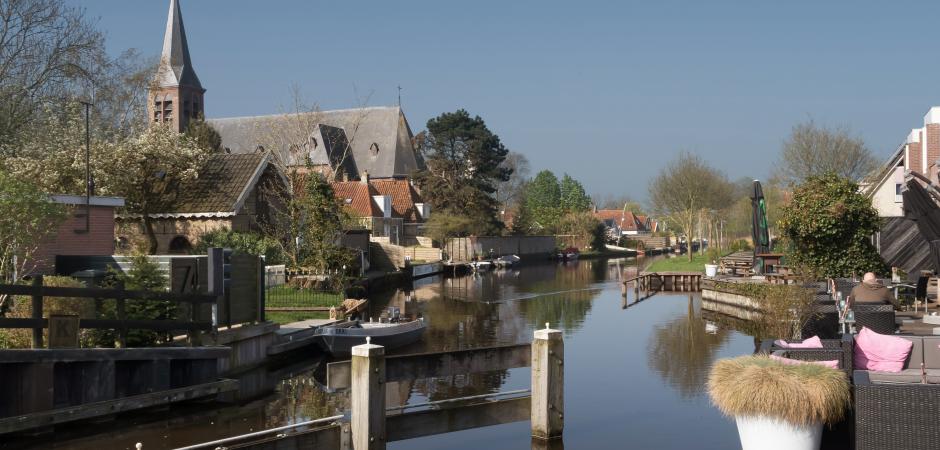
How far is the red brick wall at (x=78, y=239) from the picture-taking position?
69.4ft

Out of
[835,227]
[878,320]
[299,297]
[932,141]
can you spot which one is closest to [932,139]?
[932,141]

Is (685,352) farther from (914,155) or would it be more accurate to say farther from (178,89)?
(178,89)

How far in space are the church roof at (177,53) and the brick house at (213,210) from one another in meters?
44.4

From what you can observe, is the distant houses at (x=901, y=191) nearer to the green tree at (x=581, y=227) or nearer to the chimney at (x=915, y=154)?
the chimney at (x=915, y=154)

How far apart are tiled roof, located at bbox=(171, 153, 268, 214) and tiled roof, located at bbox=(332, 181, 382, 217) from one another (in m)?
24.1

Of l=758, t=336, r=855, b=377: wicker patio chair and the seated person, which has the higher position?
Answer: the seated person

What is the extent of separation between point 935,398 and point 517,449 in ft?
18.3

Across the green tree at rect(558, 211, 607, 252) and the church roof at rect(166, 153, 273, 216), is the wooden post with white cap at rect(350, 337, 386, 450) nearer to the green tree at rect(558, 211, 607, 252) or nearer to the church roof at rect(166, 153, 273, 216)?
the church roof at rect(166, 153, 273, 216)

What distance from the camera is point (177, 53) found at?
82.7m

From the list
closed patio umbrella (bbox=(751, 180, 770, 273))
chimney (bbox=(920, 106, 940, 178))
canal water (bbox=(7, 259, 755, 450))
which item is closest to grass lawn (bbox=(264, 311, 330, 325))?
canal water (bbox=(7, 259, 755, 450))

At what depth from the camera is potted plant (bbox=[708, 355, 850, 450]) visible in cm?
795

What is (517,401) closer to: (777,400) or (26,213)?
(777,400)

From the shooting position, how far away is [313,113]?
45375 millimetres

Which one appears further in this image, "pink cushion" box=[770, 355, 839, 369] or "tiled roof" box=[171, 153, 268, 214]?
"tiled roof" box=[171, 153, 268, 214]
